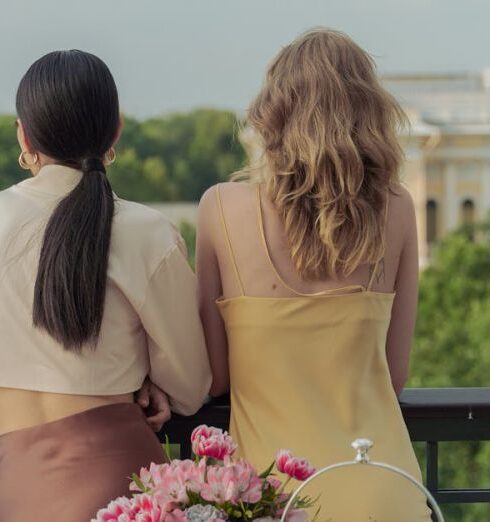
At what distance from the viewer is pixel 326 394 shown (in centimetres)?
151

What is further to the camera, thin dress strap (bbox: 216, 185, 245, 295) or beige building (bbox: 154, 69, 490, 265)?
beige building (bbox: 154, 69, 490, 265)

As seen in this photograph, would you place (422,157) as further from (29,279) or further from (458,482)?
(29,279)

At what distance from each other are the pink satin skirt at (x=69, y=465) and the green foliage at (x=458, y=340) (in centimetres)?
1416

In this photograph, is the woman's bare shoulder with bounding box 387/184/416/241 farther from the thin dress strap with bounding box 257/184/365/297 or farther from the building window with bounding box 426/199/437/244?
the building window with bounding box 426/199/437/244

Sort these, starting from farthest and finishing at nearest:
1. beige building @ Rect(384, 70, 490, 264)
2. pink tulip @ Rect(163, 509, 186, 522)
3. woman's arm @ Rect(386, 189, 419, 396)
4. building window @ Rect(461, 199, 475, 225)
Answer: building window @ Rect(461, 199, 475, 225)
beige building @ Rect(384, 70, 490, 264)
woman's arm @ Rect(386, 189, 419, 396)
pink tulip @ Rect(163, 509, 186, 522)

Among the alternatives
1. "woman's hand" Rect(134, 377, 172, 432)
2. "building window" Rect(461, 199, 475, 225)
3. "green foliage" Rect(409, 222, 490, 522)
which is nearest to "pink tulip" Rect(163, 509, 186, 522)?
"woman's hand" Rect(134, 377, 172, 432)

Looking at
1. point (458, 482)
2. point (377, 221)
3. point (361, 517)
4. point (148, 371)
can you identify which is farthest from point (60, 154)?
point (458, 482)

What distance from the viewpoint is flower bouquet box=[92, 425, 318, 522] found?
1077 mm

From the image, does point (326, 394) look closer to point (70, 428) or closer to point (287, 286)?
point (287, 286)

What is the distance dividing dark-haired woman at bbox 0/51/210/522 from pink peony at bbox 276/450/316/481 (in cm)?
33

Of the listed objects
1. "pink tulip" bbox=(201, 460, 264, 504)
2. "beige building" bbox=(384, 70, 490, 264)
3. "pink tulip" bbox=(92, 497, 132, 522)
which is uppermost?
"pink tulip" bbox=(201, 460, 264, 504)

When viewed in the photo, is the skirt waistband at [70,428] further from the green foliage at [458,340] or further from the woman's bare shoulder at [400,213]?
the green foliage at [458,340]

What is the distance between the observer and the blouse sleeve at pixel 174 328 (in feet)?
4.86

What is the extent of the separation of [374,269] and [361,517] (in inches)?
11.9
